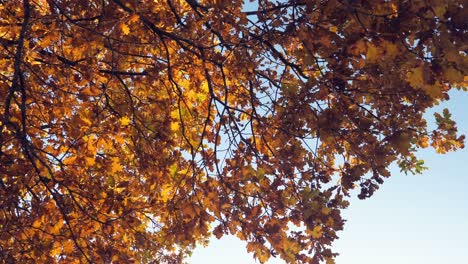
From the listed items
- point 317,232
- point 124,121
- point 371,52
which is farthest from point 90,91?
point 371,52

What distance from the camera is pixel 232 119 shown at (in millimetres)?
5492

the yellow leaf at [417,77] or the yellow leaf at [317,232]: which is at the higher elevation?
the yellow leaf at [317,232]

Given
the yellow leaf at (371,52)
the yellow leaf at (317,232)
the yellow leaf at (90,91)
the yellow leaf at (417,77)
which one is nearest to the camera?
the yellow leaf at (417,77)

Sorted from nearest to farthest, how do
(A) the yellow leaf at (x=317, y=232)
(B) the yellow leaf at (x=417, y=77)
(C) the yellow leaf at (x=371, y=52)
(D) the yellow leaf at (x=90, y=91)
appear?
(B) the yellow leaf at (x=417, y=77), (C) the yellow leaf at (x=371, y=52), (A) the yellow leaf at (x=317, y=232), (D) the yellow leaf at (x=90, y=91)

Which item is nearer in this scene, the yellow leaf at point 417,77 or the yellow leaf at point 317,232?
the yellow leaf at point 417,77

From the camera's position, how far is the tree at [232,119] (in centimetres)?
354

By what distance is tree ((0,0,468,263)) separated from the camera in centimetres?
354

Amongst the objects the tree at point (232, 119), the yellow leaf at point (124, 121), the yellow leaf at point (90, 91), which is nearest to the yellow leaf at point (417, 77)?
the tree at point (232, 119)

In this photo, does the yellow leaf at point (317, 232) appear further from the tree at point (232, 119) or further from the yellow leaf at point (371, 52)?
the yellow leaf at point (371, 52)

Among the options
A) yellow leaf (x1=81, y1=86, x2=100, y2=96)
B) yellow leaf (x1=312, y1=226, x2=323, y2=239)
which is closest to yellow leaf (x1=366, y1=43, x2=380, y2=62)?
yellow leaf (x1=312, y1=226, x2=323, y2=239)

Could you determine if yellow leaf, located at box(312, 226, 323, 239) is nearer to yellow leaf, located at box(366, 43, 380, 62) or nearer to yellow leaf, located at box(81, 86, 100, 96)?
yellow leaf, located at box(366, 43, 380, 62)

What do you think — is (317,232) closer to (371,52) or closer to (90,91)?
(371,52)

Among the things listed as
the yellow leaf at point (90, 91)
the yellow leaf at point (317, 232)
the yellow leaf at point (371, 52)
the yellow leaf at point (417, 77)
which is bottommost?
the yellow leaf at point (417, 77)

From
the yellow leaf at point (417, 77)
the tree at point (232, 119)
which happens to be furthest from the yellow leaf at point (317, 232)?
the yellow leaf at point (417, 77)
